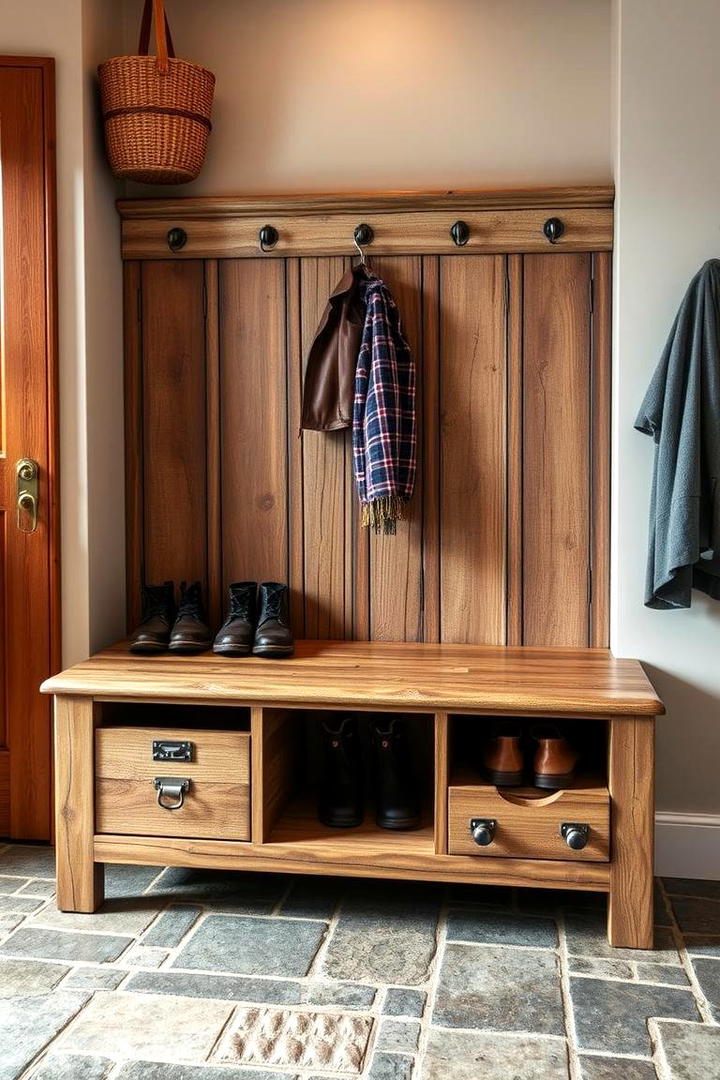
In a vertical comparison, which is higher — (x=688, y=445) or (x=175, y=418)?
(x=175, y=418)

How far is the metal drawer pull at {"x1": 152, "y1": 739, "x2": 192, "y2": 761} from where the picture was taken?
234 cm

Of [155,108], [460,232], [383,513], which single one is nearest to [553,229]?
[460,232]

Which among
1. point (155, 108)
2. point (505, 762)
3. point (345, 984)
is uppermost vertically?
point (155, 108)

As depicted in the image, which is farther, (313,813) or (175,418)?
(175,418)

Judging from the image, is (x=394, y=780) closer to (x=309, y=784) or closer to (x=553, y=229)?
(x=309, y=784)

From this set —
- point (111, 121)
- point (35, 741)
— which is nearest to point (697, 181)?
point (111, 121)

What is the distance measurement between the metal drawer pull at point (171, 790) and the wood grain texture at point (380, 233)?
4.73 feet

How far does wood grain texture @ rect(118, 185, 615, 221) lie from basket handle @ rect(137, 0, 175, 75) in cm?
36

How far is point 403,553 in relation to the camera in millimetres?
2840

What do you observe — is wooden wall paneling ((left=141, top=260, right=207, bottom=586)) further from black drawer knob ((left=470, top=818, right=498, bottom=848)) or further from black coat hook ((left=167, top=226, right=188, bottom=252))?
black drawer knob ((left=470, top=818, right=498, bottom=848))

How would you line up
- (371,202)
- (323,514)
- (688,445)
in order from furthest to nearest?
(323,514)
(371,202)
(688,445)

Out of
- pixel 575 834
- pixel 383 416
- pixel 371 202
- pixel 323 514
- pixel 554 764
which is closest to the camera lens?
pixel 575 834

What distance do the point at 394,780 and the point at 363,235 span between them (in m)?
1.44

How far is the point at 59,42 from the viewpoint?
266cm
